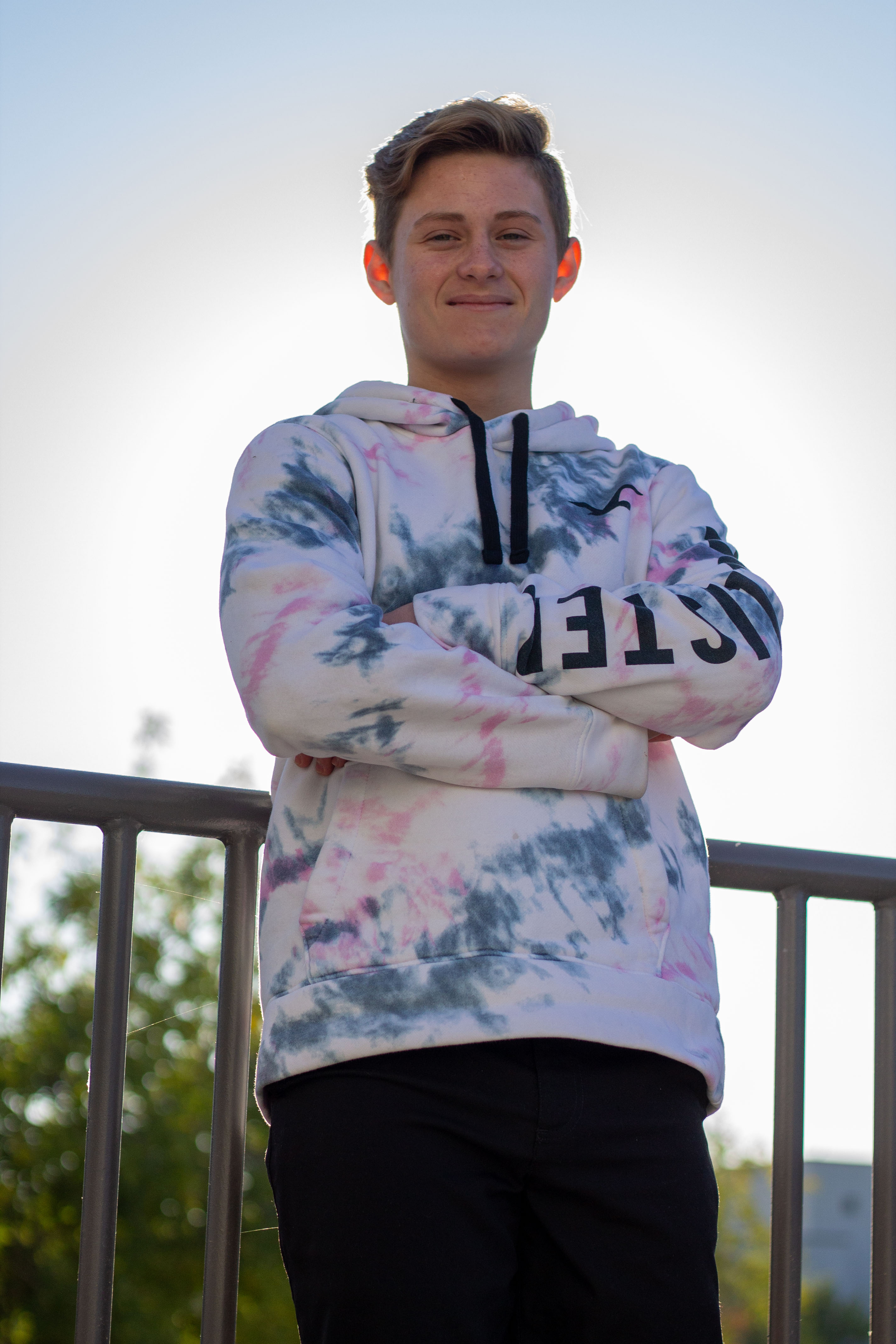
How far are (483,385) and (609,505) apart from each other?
0.33 meters

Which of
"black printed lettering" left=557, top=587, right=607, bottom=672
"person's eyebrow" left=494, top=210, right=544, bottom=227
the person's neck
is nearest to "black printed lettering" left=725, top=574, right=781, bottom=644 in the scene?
"black printed lettering" left=557, top=587, right=607, bottom=672

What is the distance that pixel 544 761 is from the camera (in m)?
1.54

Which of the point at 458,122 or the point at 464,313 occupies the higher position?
the point at 458,122

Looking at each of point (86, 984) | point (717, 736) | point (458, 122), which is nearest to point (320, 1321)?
point (717, 736)

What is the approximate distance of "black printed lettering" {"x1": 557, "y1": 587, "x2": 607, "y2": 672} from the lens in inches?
62.6

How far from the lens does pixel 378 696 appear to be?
4.99 ft

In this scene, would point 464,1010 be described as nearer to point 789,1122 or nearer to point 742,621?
point 742,621

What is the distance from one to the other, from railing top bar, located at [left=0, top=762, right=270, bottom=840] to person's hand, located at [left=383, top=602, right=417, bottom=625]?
1.35 feet

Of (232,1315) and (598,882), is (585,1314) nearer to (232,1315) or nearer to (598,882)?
(598,882)

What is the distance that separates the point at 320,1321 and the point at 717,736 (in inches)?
32.2

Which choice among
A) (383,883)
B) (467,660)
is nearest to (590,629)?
(467,660)

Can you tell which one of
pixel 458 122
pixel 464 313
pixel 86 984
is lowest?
pixel 86 984

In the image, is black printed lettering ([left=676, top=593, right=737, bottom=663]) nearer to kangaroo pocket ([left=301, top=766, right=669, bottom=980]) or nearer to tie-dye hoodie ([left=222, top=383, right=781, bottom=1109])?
tie-dye hoodie ([left=222, top=383, right=781, bottom=1109])

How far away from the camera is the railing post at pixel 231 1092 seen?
5.94ft
